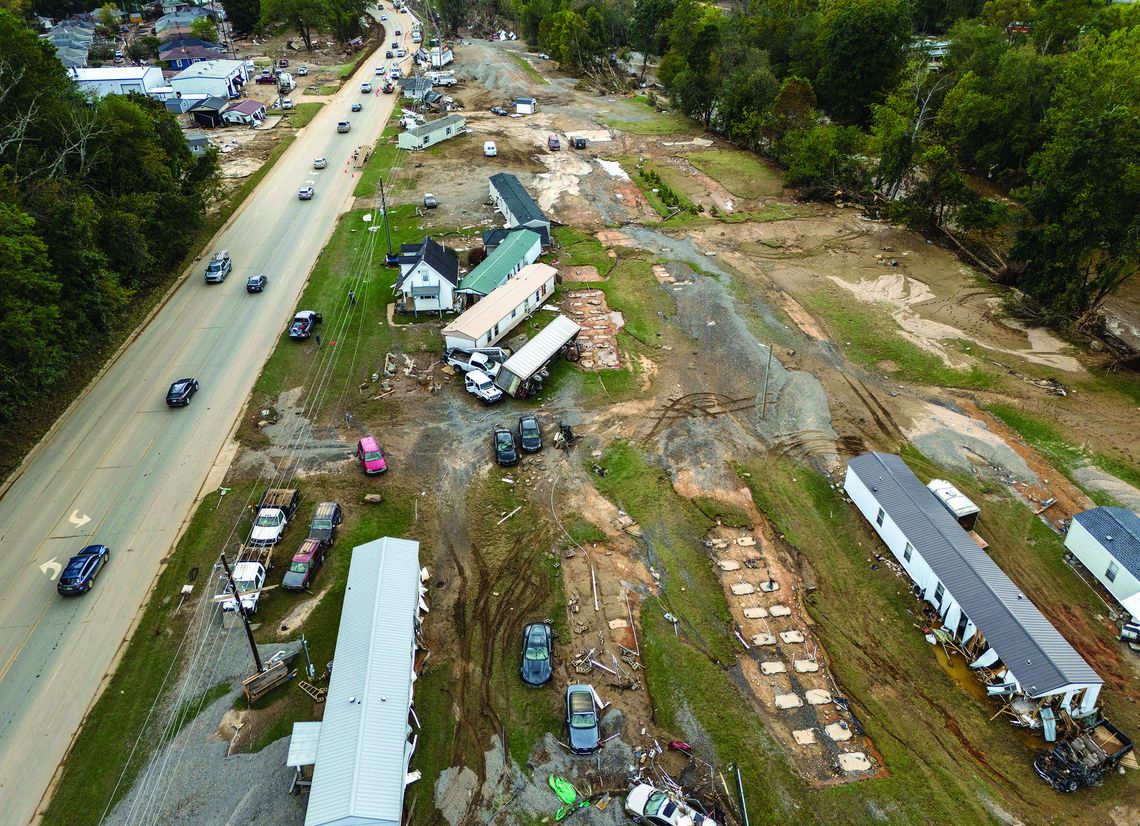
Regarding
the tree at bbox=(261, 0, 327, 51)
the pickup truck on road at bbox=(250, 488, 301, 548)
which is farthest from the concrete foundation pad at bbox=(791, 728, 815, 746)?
the tree at bbox=(261, 0, 327, 51)

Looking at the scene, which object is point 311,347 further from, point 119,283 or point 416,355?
point 119,283

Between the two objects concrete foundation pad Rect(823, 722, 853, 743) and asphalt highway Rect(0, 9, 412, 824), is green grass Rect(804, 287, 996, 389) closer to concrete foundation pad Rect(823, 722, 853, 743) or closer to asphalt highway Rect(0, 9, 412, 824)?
concrete foundation pad Rect(823, 722, 853, 743)

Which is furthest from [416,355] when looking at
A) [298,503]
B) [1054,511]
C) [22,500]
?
[1054,511]

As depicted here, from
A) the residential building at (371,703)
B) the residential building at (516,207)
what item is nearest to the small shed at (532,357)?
the residential building at (371,703)

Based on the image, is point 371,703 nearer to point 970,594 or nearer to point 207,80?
point 970,594

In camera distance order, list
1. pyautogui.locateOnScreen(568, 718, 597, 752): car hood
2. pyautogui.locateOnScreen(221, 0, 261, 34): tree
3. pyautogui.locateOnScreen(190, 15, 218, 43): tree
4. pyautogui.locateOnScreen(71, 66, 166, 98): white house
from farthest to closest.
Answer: pyautogui.locateOnScreen(221, 0, 261, 34): tree, pyautogui.locateOnScreen(190, 15, 218, 43): tree, pyautogui.locateOnScreen(71, 66, 166, 98): white house, pyautogui.locateOnScreen(568, 718, 597, 752): car hood

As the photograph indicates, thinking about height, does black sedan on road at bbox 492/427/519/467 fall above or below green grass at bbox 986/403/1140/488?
below
